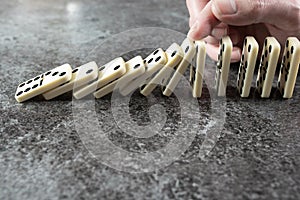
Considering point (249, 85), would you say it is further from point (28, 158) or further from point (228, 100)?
point (28, 158)

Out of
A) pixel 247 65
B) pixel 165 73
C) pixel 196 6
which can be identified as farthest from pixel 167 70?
pixel 196 6

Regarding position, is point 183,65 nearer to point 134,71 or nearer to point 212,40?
point 134,71

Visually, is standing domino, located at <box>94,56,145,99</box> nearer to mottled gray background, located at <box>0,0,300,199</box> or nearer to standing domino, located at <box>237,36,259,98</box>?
mottled gray background, located at <box>0,0,300,199</box>

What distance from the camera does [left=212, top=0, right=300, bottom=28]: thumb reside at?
710 millimetres

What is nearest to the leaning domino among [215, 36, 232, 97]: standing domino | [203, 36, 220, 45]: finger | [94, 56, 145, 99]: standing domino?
[94, 56, 145, 99]: standing domino

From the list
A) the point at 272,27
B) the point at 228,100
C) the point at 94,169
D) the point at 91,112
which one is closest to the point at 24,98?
the point at 91,112

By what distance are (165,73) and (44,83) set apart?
0.66ft

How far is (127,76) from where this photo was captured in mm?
699

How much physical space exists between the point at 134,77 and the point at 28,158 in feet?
0.76

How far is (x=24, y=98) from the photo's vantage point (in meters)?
0.70

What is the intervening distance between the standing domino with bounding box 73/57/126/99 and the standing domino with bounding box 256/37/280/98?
9.4 inches

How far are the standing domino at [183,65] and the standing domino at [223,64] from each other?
5cm

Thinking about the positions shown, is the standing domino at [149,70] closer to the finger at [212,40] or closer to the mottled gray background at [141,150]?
the mottled gray background at [141,150]

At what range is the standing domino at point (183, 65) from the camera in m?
0.69
